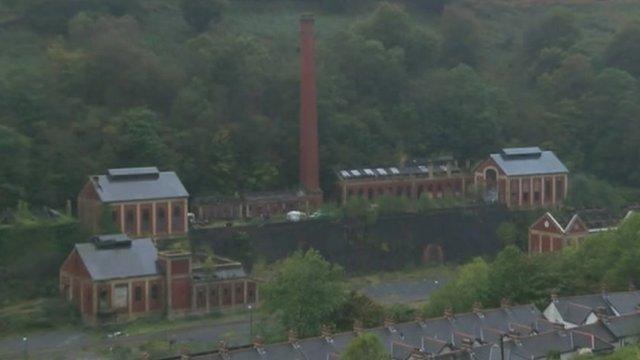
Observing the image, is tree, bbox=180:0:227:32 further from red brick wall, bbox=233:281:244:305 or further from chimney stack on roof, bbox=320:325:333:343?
chimney stack on roof, bbox=320:325:333:343

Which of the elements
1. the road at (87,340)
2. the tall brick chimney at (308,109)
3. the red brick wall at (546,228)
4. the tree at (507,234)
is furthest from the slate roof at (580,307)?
the tall brick chimney at (308,109)

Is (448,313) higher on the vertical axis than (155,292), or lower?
higher

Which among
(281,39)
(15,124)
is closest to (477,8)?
(281,39)

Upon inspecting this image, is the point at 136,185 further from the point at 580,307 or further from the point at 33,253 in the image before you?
the point at 580,307

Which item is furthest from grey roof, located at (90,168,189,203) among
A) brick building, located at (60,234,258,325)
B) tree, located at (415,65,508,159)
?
tree, located at (415,65,508,159)

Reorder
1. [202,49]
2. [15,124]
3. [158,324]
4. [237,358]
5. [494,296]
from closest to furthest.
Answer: [237,358] → [494,296] → [158,324] → [15,124] → [202,49]

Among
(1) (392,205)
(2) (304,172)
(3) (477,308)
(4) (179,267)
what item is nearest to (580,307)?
(3) (477,308)

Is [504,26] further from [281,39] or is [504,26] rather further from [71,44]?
[71,44]
